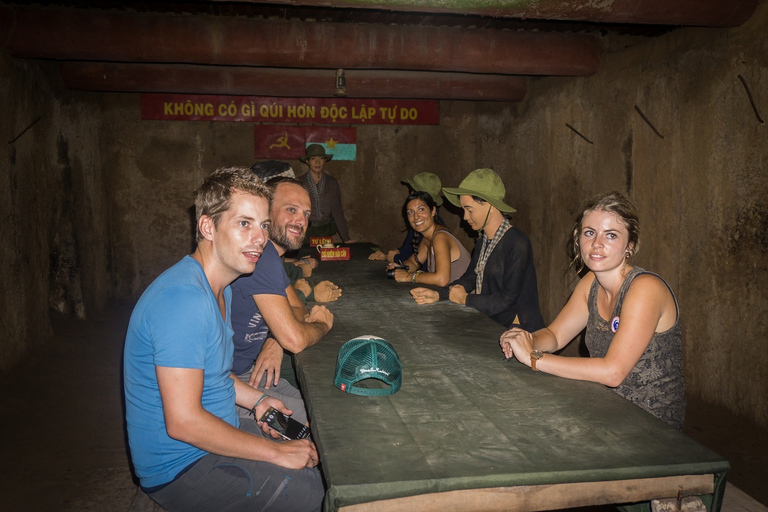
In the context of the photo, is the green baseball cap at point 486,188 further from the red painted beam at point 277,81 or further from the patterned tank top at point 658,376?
the red painted beam at point 277,81

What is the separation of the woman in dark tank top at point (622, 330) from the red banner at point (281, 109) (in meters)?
7.10

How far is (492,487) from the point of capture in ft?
5.21

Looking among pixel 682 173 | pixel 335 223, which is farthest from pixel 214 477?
pixel 335 223

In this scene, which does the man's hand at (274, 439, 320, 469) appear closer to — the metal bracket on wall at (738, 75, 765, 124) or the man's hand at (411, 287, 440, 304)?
the man's hand at (411, 287, 440, 304)

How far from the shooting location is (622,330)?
2262 mm

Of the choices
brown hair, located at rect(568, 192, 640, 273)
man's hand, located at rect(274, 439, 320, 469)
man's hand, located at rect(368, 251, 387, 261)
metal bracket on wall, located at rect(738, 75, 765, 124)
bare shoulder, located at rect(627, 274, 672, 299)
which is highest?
metal bracket on wall, located at rect(738, 75, 765, 124)

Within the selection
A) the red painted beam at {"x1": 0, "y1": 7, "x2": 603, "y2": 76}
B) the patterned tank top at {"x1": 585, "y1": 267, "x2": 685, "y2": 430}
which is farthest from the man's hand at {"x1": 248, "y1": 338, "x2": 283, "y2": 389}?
the red painted beam at {"x1": 0, "y1": 7, "x2": 603, "y2": 76}

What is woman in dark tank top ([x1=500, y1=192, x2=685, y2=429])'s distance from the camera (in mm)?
2254

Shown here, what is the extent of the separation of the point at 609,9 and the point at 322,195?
4951 millimetres

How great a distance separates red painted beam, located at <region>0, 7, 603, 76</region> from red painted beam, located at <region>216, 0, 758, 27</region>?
1.78 m

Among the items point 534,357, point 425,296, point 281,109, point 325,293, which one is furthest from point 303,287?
point 281,109

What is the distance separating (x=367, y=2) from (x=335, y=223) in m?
4.52

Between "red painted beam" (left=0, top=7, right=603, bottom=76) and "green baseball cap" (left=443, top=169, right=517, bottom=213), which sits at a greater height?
"red painted beam" (left=0, top=7, right=603, bottom=76)

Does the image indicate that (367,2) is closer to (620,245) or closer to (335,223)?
(620,245)
